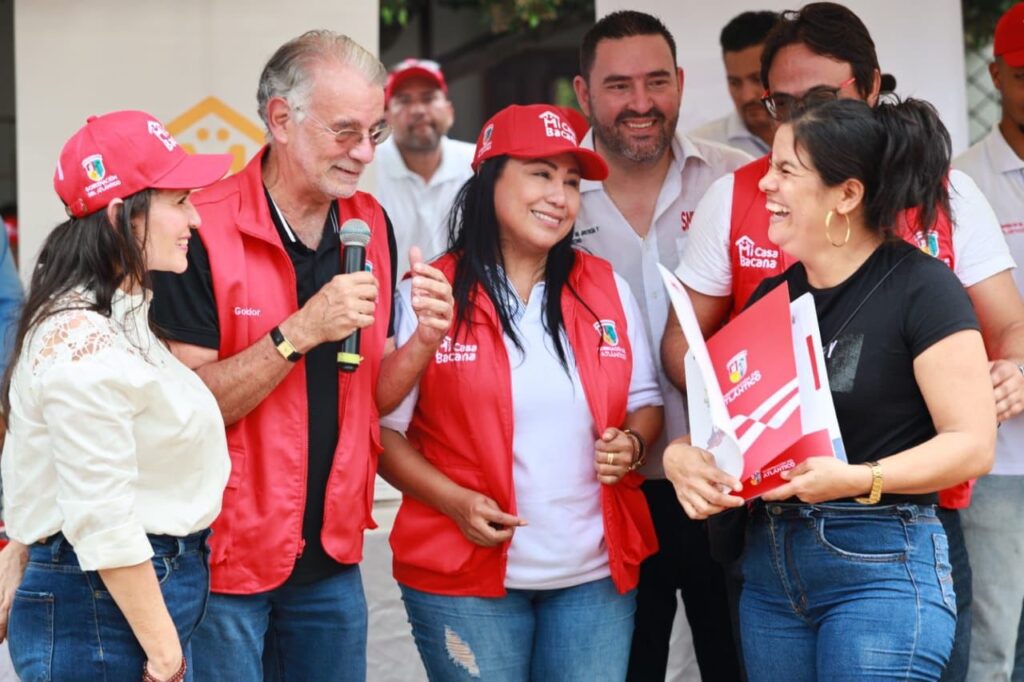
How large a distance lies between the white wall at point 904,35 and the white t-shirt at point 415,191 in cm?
121

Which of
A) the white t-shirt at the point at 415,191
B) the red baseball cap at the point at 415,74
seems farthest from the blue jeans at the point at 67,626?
the red baseball cap at the point at 415,74

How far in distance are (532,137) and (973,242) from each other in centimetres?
101

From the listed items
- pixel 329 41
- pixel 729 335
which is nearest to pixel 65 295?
pixel 329 41

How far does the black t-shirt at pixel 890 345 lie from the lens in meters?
2.37

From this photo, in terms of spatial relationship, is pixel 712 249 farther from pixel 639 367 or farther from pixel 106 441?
pixel 106 441

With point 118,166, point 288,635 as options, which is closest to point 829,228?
point 118,166

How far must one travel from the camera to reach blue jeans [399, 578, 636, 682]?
2.90 m

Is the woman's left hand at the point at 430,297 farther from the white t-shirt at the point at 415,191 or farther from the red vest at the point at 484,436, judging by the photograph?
the white t-shirt at the point at 415,191

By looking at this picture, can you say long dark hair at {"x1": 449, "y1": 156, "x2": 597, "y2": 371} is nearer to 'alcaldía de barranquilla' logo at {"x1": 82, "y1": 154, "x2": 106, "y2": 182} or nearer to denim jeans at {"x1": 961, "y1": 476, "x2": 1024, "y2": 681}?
'alcaldía de barranquilla' logo at {"x1": 82, "y1": 154, "x2": 106, "y2": 182}

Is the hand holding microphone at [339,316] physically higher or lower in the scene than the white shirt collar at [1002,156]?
lower

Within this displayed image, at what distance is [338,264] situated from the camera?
112 inches

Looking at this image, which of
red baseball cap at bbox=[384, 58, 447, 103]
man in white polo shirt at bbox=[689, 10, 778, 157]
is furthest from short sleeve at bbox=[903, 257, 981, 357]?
red baseball cap at bbox=[384, 58, 447, 103]

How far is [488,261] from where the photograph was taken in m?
3.05

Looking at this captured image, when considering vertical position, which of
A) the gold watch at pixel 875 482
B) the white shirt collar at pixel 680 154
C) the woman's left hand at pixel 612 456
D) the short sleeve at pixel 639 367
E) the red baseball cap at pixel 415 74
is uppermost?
the red baseball cap at pixel 415 74
